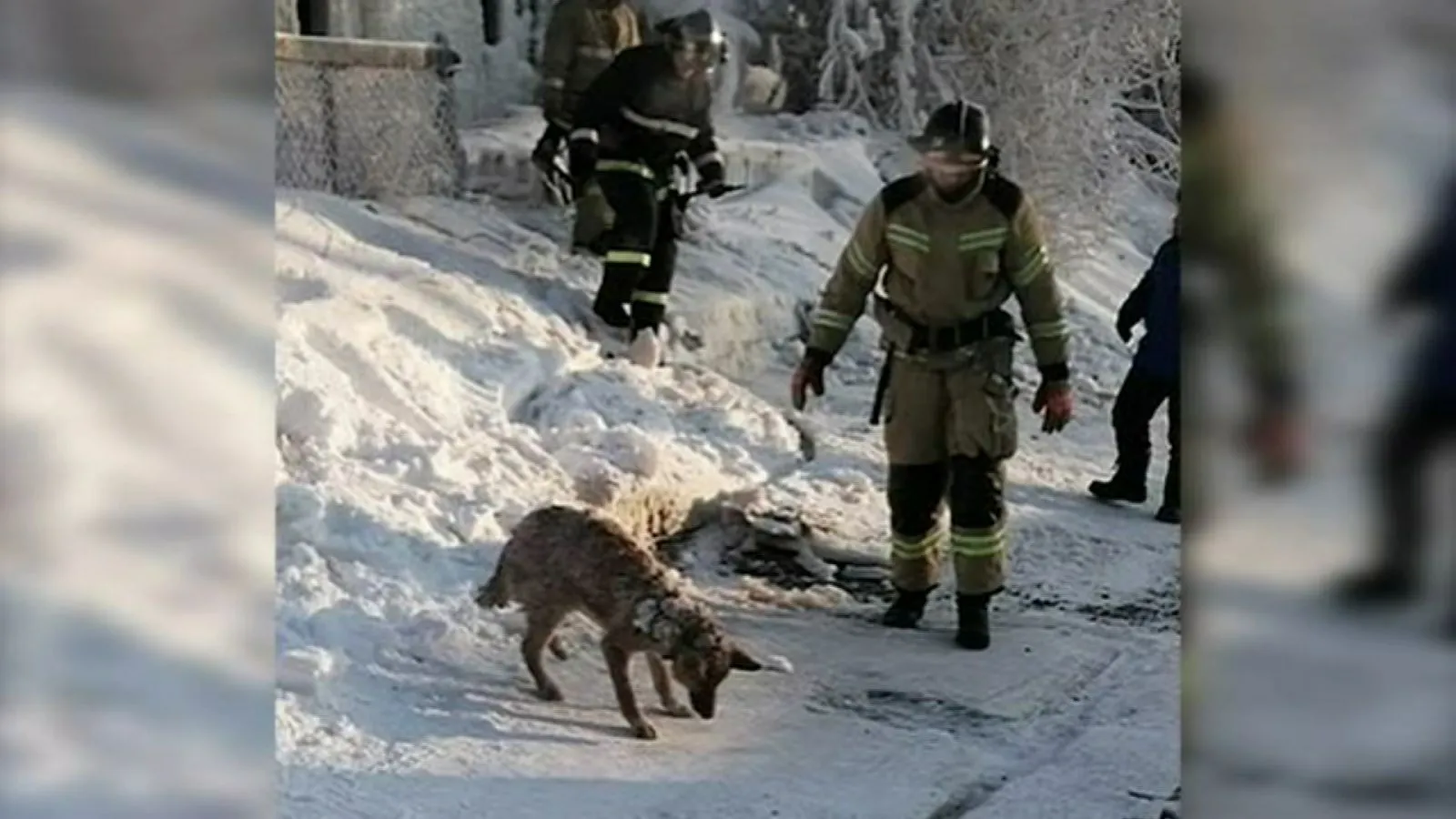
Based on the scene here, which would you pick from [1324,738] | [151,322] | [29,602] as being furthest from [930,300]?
[29,602]

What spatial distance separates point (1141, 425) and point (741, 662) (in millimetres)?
396

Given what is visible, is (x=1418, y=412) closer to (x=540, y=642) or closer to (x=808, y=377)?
(x=808, y=377)

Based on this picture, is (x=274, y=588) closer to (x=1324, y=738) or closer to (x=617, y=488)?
(x=617, y=488)

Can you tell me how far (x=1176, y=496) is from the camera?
160cm

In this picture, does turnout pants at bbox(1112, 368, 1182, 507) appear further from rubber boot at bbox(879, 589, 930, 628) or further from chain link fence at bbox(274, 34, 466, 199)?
chain link fence at bbox(274, 34, 466, 199)

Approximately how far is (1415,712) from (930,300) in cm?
55

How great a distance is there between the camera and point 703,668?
1562mm

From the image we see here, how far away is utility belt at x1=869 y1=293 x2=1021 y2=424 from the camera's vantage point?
5.33ft

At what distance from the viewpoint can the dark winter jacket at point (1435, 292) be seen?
123 centimetres

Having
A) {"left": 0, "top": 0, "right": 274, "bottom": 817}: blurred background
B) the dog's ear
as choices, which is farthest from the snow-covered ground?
{"left": 0, "top": 0, "right": 274, "bottom": 817}: blurred background

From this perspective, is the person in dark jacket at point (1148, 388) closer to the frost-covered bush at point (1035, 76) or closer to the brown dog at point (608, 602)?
the frost-covered bush at point (1035, 76)

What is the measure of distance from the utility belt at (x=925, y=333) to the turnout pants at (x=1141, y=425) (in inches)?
4.2

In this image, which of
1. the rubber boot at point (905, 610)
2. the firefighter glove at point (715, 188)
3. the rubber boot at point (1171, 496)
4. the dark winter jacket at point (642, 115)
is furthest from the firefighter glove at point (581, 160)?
the rubber boot at point (1171, 496)

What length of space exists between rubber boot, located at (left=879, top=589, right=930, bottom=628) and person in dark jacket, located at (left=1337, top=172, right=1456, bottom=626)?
0.48m
